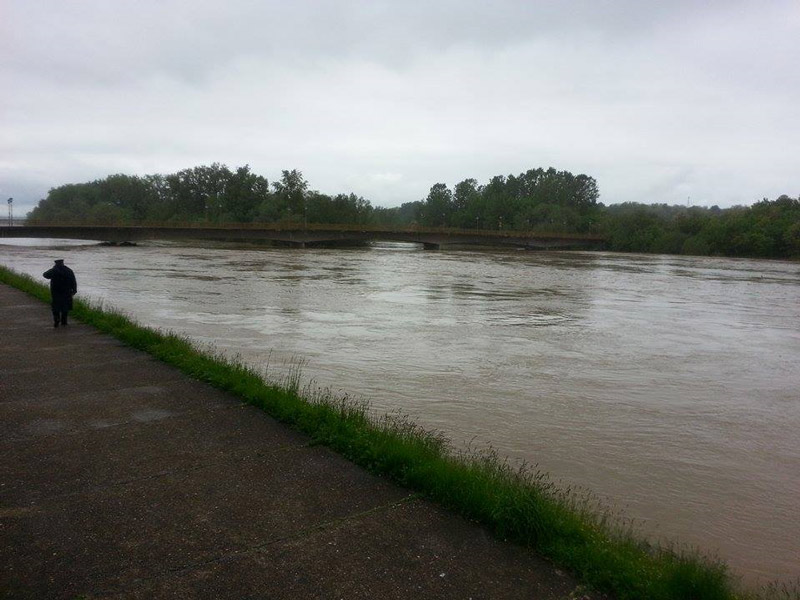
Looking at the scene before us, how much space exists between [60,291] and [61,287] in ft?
0.31

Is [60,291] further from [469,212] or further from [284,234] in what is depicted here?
[469,212]

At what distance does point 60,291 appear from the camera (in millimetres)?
13812

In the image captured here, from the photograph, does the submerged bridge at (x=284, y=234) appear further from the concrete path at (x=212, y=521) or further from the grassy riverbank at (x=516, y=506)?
the grassy riverbank at (x=516, y=506)

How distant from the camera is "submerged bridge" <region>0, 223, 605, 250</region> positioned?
7666cm

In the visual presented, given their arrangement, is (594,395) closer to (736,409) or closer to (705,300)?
(736,409)

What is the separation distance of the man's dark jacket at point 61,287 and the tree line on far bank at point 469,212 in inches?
2925

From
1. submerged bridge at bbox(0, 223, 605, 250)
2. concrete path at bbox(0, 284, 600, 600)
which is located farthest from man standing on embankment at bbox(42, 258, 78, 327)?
submerged bridge at bbox(0, 223, 605, 250)

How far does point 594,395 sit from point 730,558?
6107 mm

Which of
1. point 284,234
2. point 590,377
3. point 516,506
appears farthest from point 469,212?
point 516,506

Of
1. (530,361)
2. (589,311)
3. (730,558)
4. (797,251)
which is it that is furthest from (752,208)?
(730,558)

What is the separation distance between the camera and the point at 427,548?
4.74 meters

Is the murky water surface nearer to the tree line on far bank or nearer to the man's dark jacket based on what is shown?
the man's dark jacket

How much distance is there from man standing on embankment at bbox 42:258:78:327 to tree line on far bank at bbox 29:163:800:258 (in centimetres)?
7430

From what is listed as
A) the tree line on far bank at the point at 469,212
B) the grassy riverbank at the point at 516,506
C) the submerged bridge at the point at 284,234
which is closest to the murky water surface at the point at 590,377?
the grassy riverbank at the point at 516,506
